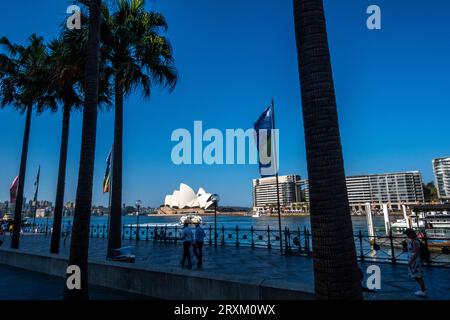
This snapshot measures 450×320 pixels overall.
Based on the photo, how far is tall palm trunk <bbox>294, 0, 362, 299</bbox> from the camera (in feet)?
10.9

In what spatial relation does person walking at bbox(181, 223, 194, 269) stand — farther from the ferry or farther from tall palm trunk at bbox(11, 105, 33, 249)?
the ferry

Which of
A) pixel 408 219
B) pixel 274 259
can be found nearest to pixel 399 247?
pixel 408 219

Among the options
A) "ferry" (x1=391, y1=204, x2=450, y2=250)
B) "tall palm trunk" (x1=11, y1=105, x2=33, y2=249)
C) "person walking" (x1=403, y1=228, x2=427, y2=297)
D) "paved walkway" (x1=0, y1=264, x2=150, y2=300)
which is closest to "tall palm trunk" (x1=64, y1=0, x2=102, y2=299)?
"paved walkway" (x1=0, y1=264, x2=150, y2=300)

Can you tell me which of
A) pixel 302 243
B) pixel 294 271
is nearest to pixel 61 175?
pixel 294 271

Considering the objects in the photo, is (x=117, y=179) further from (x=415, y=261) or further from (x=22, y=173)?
(x=415, y=261)

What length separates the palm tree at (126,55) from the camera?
12.2 metres

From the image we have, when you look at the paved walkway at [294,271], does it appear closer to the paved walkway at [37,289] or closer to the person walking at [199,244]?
the person walking at [199,244]

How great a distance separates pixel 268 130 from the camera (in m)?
16.3

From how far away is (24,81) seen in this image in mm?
17297

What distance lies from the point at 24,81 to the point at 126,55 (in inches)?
339
